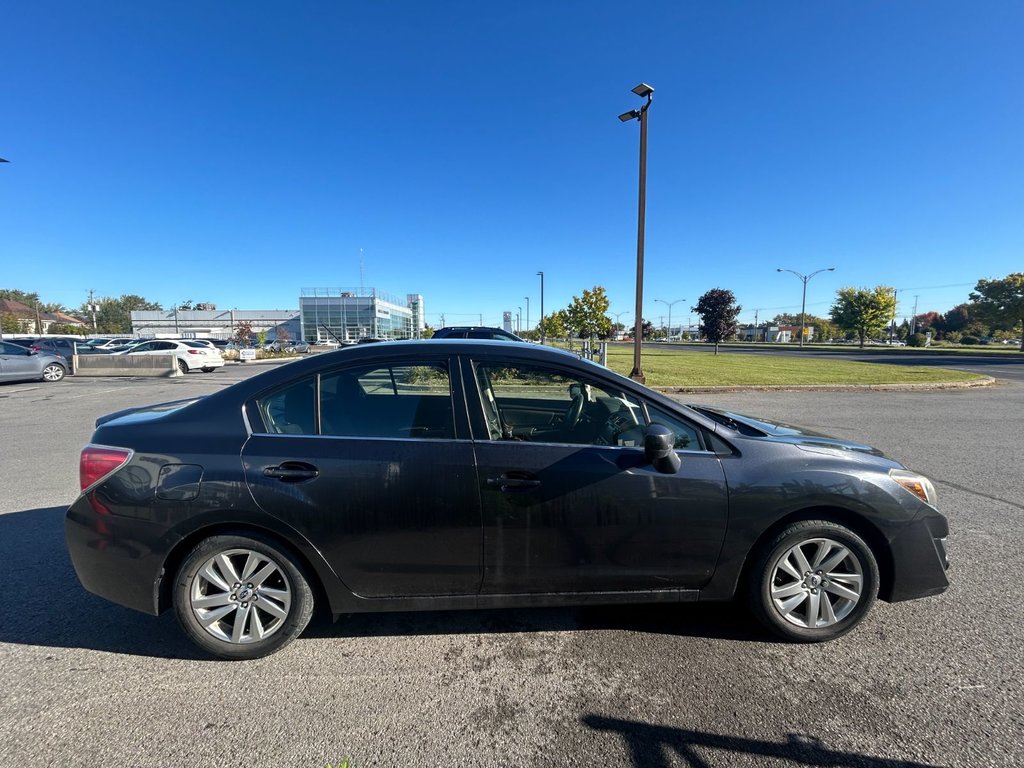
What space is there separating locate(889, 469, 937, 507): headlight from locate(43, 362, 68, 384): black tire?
76.7 feet

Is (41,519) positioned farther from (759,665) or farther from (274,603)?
(759,665)

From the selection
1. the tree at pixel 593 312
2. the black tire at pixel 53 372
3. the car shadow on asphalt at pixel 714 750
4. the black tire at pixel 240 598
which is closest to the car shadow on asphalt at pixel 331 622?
the black tire at pixel 240 598

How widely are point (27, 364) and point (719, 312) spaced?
48302 mm

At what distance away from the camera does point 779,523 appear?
8.33 ft

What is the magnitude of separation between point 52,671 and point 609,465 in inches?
120

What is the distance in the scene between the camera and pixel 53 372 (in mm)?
16703

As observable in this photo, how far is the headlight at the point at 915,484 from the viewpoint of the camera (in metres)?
2.59

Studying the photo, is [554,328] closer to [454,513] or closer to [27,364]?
[27,364]

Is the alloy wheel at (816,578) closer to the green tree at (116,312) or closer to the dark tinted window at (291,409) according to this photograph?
the dark tinted window at (291,409)

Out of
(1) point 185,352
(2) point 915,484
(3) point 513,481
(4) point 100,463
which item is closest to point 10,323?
(1) point 185,352

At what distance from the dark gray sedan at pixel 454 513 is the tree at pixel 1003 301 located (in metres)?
66.5

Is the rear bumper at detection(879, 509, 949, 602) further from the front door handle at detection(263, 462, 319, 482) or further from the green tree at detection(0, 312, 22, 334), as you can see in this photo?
the green tree at detection(0, 312, 22, 334)

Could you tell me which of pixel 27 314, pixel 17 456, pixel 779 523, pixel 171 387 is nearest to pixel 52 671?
pixel 779 523

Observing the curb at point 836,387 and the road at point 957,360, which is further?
the road at point 957,360
